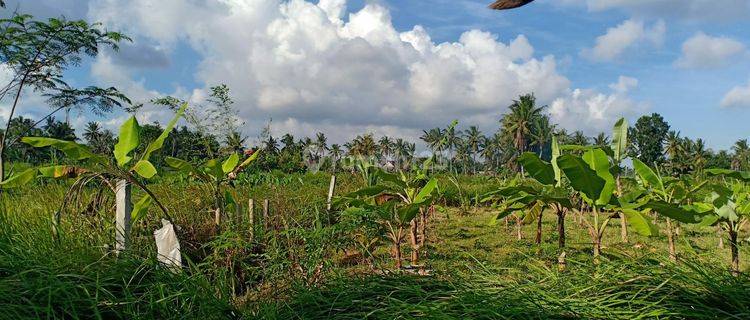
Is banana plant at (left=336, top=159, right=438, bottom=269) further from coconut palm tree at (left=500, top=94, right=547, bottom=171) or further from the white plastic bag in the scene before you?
coconut palm tree at (left=500, top=94, right=547, bottom=171)

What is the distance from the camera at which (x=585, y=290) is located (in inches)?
109

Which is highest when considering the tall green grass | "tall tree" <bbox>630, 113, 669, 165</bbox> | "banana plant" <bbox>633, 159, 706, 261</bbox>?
"tall tree" <bbox>630, 113, 669, 165</bbox>

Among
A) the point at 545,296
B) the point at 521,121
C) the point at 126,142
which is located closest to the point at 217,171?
the point at 126,142

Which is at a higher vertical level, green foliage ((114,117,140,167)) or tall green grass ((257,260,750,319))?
green foliage ((114,117,140,167))

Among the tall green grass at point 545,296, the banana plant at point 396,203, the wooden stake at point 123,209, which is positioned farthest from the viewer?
the banana plant at point 396,203

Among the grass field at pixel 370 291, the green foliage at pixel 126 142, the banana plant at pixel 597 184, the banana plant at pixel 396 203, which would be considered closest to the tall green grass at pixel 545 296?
the grass field at pixel 370 291

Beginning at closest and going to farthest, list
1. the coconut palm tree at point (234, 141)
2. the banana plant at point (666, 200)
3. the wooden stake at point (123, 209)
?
the banana plant at point (666, 200) → the wooden stake at point (123, 209) → the coconut palm tree at point (234, 141)

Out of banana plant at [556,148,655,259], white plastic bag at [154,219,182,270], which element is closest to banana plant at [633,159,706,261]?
banana plant at [556,148,655,259]

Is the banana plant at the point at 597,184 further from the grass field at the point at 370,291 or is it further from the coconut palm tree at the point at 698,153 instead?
the coconut palm tree at the point at 698,153

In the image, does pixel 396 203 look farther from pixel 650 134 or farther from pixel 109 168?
pixel 650 134

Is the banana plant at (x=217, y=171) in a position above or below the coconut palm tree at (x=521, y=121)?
below

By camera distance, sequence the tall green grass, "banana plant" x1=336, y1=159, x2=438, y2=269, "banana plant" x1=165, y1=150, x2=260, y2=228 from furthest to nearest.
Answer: "banana plant" x1=165, y1=150, x2=260, y2=228, "banana plant" x1=336, y1=159, x2=438, y2=269, the tall green grass

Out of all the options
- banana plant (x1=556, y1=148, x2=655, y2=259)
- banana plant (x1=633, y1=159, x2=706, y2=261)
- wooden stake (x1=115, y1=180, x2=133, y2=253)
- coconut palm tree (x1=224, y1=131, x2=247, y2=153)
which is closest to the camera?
banana plant (x1=556, y1=148, x2=655, y2=259)

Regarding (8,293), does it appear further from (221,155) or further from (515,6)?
(221,155)
